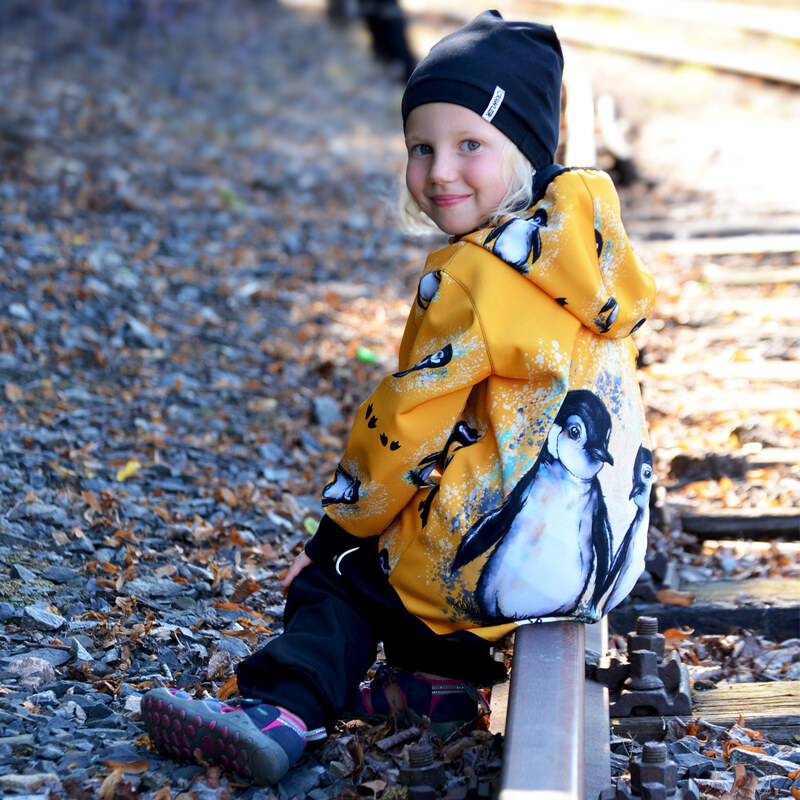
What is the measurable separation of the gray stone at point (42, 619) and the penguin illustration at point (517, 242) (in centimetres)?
155

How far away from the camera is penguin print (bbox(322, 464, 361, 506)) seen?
262 cm

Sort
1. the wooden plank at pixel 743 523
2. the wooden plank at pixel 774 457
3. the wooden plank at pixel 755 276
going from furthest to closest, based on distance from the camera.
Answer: the wooden plank at pixel 755 276, the wooden plank at pixel 774 457, the wooden plank at pixel 743 523

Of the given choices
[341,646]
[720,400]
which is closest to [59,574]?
[341,646]

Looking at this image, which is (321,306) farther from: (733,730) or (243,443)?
(733,730)

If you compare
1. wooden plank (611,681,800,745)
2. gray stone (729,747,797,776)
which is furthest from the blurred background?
gray stone (729,747,797,776)

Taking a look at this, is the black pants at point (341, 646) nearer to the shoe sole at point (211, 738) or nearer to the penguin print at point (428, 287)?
the shoe sole at point (211, 738)

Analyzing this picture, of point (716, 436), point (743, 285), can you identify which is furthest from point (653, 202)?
point (716, 436)

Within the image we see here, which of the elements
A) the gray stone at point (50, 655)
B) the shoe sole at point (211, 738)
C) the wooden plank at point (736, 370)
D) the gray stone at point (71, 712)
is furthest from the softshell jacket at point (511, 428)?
the wooden plank at point (736, 370)

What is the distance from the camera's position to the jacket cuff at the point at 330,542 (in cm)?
271

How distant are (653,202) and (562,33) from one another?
6393 mm

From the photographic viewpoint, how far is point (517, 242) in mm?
2475

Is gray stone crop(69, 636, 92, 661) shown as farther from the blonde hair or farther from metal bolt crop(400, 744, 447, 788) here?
the blonde hair

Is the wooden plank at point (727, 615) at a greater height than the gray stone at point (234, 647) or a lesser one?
greater

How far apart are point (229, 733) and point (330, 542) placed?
57 centimetres
